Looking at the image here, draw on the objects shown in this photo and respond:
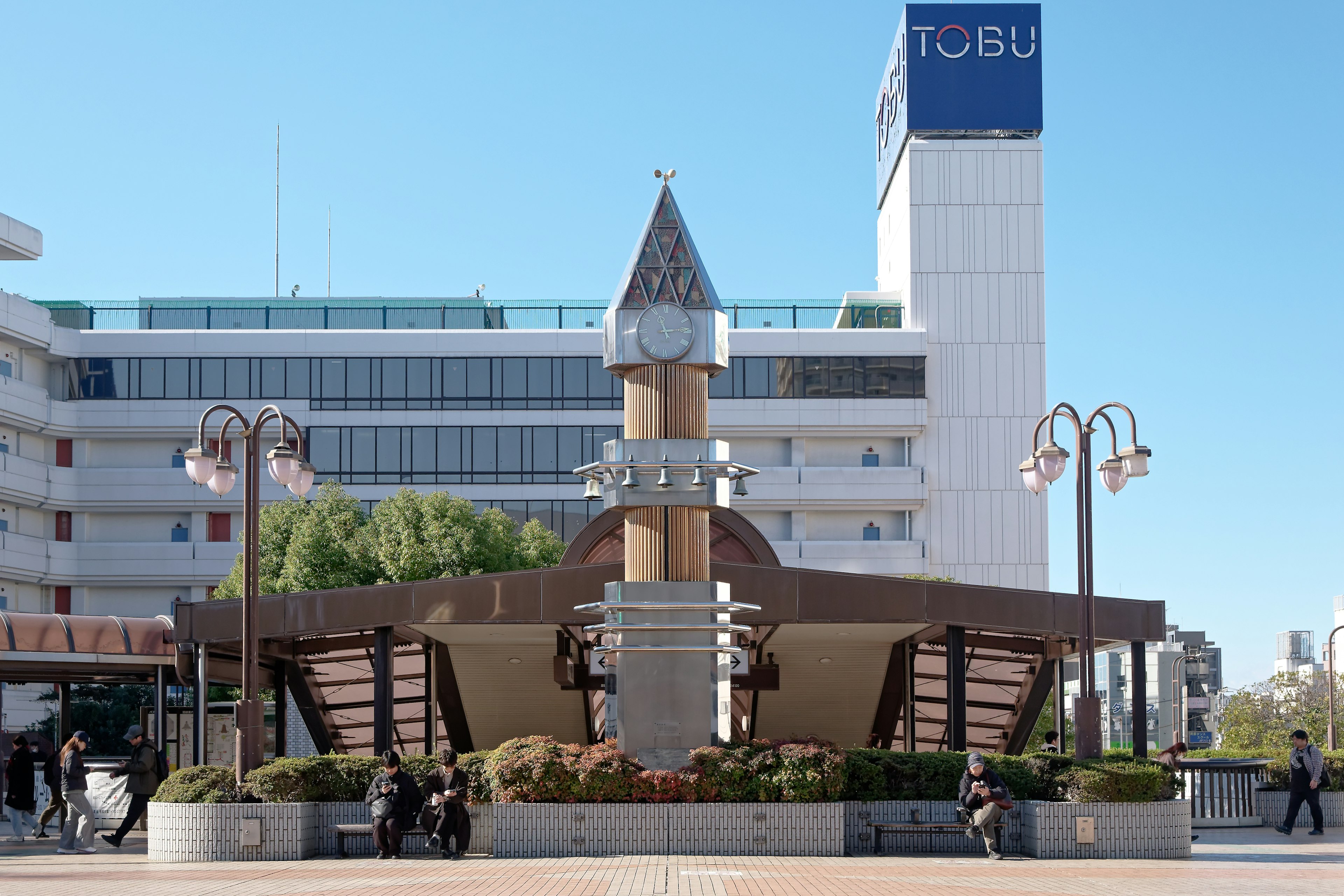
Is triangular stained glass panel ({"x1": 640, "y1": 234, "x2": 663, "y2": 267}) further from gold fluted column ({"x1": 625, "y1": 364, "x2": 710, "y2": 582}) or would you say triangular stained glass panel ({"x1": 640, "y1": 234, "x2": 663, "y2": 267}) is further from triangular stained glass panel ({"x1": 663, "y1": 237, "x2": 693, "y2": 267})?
gold fluted column ({"x1": 625, "y1": 364, "x2": 710, "y2": 582})

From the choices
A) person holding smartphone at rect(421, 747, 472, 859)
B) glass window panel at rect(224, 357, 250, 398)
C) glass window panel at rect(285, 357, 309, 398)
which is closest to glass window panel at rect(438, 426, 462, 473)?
glass window panel at rect(285, 357, 309, 398)

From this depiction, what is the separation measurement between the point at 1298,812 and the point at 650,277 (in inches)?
507

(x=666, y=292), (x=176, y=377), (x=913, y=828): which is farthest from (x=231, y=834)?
(x=176, y=377)

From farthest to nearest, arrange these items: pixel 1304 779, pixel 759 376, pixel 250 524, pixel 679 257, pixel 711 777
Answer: pixel 759 376, pixel 1304 779, pixel 679 257, pixel 250 524, pixel 711 777

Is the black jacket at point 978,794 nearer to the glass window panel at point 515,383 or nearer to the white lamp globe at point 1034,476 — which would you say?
the white lamp globe at point 1034,476

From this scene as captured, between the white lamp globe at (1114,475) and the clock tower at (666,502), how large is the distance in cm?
477

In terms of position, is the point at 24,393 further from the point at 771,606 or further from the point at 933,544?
the point at 771,606

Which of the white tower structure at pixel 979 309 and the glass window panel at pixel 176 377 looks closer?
the glass window panel at pixel 176 377

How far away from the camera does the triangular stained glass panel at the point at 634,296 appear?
66.8ft

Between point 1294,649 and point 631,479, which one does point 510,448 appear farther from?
point 1294,649

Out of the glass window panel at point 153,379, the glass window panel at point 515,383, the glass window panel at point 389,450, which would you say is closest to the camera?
the glass window panel at point 389,450

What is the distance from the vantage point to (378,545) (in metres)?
48.2

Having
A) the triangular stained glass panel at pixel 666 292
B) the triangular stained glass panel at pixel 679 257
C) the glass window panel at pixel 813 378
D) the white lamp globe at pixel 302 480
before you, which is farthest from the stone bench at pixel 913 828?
the glass window panel at pixel 813 378

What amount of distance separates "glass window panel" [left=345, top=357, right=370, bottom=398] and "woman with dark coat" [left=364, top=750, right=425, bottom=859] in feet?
152
